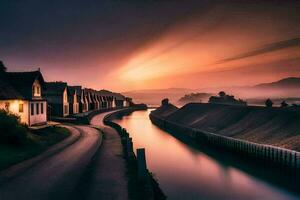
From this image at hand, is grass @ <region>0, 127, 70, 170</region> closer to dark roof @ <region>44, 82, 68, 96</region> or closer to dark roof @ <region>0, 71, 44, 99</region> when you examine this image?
dark roof @ <region>0, 71, 44, 99</region>

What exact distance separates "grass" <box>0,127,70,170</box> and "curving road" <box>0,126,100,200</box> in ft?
5.56

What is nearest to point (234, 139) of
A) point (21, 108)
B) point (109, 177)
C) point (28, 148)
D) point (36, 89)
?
point (109, 177)

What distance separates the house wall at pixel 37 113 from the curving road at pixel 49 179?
21.0 metres

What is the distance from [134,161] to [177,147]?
29646mm

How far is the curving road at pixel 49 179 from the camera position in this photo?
14.7m

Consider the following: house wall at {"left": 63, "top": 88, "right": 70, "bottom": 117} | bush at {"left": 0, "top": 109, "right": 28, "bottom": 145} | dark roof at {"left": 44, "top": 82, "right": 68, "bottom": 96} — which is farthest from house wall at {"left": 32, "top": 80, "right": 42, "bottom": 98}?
house wall at {"left": 63, "top": 88, "right": 70, "bottom": 117}

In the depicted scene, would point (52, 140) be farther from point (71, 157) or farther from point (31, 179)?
point (31, 179)

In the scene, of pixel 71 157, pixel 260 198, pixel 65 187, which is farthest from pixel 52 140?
pixel 260 198

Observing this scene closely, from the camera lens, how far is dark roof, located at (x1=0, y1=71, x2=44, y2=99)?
4131cm

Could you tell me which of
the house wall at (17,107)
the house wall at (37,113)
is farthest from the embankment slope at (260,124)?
the house wall at (17,107)

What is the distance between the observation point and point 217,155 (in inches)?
1667

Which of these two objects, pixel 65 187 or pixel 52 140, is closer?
pixel 65 187

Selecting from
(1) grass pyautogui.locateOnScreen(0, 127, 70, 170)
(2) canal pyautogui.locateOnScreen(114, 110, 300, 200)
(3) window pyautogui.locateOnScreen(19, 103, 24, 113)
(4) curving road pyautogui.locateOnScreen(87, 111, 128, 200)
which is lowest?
(2) canal pyautogui.locateOnScreen(114, 110, 300, 200)

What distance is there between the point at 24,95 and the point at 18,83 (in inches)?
104
